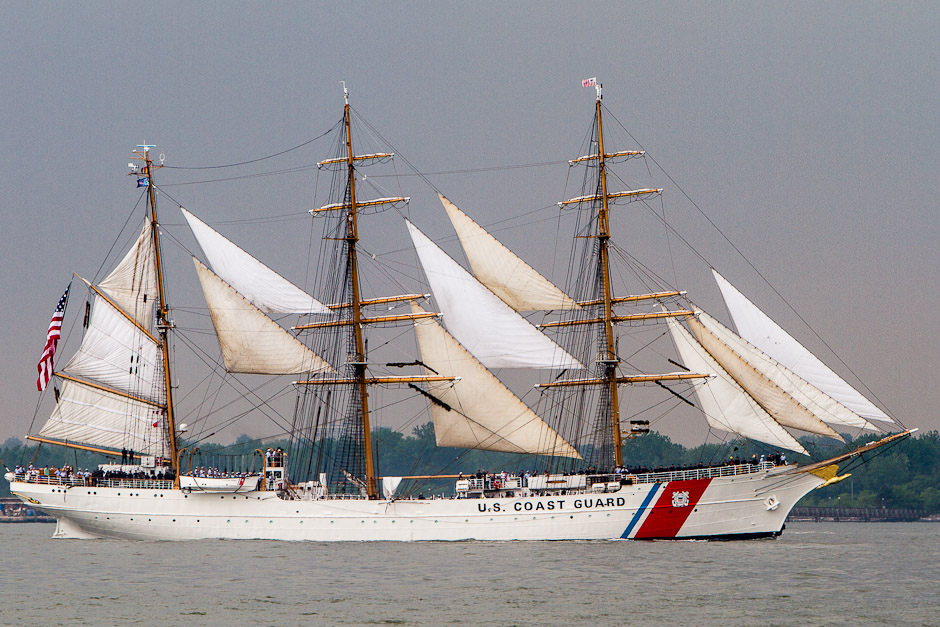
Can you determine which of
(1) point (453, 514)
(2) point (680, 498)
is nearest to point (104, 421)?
(1) point (453, 514)

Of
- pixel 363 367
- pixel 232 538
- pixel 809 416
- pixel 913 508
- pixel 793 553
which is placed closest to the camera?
pixel 793 553

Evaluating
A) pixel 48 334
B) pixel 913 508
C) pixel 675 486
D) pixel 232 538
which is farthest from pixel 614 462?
pixel 913 508

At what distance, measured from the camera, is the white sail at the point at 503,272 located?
6938 centimetres

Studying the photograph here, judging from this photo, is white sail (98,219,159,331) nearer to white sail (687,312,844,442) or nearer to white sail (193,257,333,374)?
white sail (193,257,333,374)

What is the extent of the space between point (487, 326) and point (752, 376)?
14.3 metres

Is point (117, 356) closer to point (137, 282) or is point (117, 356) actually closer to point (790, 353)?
point (137, 282)

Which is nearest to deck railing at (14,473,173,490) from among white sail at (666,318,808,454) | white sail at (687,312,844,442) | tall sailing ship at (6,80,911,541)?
tall sailing ship at (6,80,911,541)

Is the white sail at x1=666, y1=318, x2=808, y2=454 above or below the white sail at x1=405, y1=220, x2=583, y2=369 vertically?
below

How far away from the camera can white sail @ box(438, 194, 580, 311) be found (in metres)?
69.4

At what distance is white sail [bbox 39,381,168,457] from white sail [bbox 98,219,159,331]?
4.67 m

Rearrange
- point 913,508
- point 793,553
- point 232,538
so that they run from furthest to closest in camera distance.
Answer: point 913,508 < point 232,538 < point 793,553

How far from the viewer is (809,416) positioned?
6150 centimetres

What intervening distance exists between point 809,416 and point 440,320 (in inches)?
808

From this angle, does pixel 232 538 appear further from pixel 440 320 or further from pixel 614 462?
pixel 614 462
